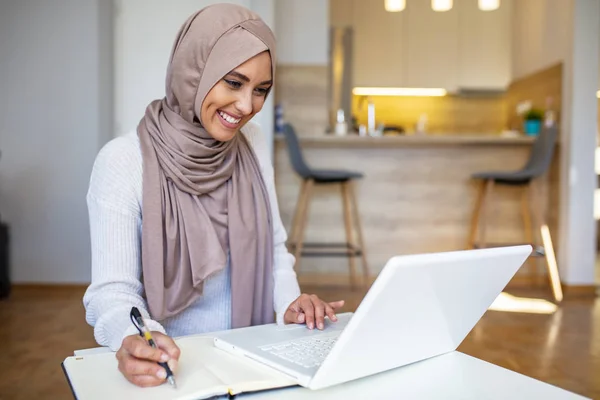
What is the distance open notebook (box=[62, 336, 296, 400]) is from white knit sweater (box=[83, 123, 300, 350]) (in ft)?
0.57

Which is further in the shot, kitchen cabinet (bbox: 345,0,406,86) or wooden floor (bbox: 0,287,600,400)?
kitchen cabinet (bbox: 345,0,406,86)

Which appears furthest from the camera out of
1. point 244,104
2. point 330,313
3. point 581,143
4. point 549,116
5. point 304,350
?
point 549,116

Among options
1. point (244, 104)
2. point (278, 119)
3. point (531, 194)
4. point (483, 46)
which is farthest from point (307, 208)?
point (483, 46)

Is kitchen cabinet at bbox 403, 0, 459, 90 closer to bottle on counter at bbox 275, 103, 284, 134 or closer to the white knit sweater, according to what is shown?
bottle on counter at bbox 275, 103, 284, 134

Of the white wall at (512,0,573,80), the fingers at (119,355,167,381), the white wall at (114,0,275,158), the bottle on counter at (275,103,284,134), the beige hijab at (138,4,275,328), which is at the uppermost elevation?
the white wall at (512,0,573,80)

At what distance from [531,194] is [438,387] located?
144 inches

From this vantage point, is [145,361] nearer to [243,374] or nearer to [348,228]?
[243,374]

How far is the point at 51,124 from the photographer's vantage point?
4098mm

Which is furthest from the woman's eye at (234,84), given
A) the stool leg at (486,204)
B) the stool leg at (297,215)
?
the stool leg at (486,204)

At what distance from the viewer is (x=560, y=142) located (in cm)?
436

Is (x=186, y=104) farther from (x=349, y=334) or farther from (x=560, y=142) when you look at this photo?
(x=560, y=142)

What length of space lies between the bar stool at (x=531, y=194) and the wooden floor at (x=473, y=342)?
326mm

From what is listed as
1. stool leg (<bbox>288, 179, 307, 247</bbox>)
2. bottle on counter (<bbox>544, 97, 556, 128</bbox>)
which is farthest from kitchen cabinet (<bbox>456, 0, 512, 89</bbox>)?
stool leg (<bbox>288, 179, 307, 247</bbox>)

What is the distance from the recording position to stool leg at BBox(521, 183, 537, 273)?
436 centimetres
